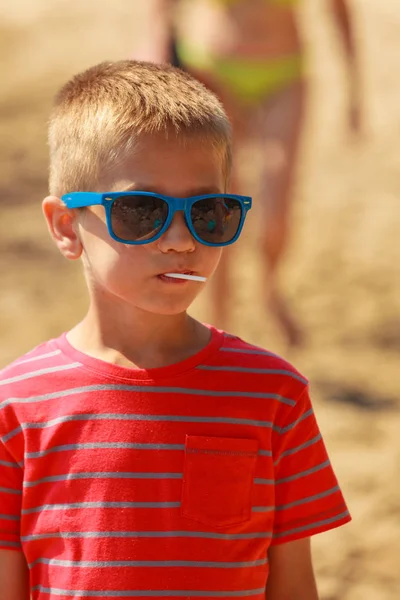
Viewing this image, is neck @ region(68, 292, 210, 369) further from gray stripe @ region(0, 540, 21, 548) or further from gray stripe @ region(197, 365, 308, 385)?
gray stripe @ region(0, 540, 21, 548)

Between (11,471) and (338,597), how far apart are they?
1.58m

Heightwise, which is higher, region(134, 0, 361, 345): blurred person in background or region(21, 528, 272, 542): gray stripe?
region(134, 0, 361, 345): blurred person in background

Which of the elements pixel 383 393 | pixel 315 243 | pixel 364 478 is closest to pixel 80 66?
pixel 315 243

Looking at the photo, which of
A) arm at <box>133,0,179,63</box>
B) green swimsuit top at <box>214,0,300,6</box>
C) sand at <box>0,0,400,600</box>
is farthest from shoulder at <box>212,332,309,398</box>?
green swimsuit top at <box>214,0,300,6</box>

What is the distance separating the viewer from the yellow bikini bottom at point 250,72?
4.36 meters

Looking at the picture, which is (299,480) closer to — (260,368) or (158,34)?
(260,368)

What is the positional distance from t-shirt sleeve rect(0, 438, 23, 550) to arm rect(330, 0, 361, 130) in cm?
356

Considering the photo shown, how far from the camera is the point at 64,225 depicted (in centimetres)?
184

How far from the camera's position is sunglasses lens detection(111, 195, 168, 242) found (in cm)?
168

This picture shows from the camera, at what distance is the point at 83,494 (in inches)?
66.0

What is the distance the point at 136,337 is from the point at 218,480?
0.88ft

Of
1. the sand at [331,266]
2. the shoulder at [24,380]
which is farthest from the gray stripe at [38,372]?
the sand at [331,266]

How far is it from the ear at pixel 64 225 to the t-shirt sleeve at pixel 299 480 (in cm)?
44

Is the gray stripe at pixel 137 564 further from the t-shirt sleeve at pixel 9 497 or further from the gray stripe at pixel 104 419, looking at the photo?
the gray stripe at pixel 104 419
